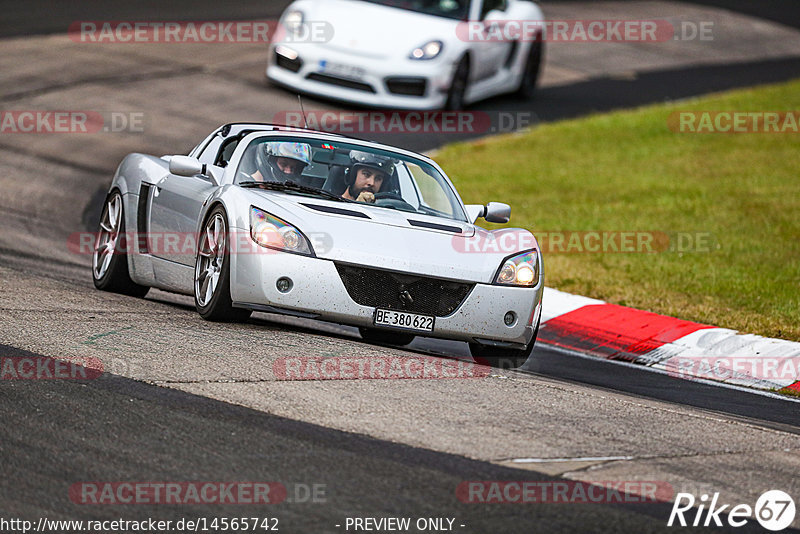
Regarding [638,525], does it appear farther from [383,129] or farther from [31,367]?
[383,129]

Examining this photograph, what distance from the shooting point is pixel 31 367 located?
6758 millimetres

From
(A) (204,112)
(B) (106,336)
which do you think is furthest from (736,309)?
(A) (204,112)

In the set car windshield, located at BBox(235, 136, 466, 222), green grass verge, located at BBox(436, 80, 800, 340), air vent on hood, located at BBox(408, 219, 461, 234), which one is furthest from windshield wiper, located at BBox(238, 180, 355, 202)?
green grass verge, located at BBox(436, 80, 800, 340)

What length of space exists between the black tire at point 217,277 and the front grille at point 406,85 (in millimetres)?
9364

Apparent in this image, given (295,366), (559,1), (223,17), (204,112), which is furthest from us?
(559,1)

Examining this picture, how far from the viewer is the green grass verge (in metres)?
11.9

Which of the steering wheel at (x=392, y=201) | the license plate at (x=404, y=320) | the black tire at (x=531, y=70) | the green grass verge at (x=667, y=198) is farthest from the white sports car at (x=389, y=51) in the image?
the license plate at (x=404, y=320)

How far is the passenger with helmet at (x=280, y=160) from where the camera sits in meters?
9.26

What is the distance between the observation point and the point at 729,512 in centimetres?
550

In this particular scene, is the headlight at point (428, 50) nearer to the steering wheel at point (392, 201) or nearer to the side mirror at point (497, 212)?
the side mirror at point (497, 212)

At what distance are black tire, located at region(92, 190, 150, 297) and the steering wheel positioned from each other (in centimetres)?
208

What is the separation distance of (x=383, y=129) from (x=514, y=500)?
12.8m

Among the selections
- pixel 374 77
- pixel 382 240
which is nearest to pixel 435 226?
pixel 382 240

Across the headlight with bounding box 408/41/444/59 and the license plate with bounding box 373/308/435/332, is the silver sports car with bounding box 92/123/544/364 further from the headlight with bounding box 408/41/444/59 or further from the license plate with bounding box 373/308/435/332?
the headlight with bounding box 408/41/444/59
